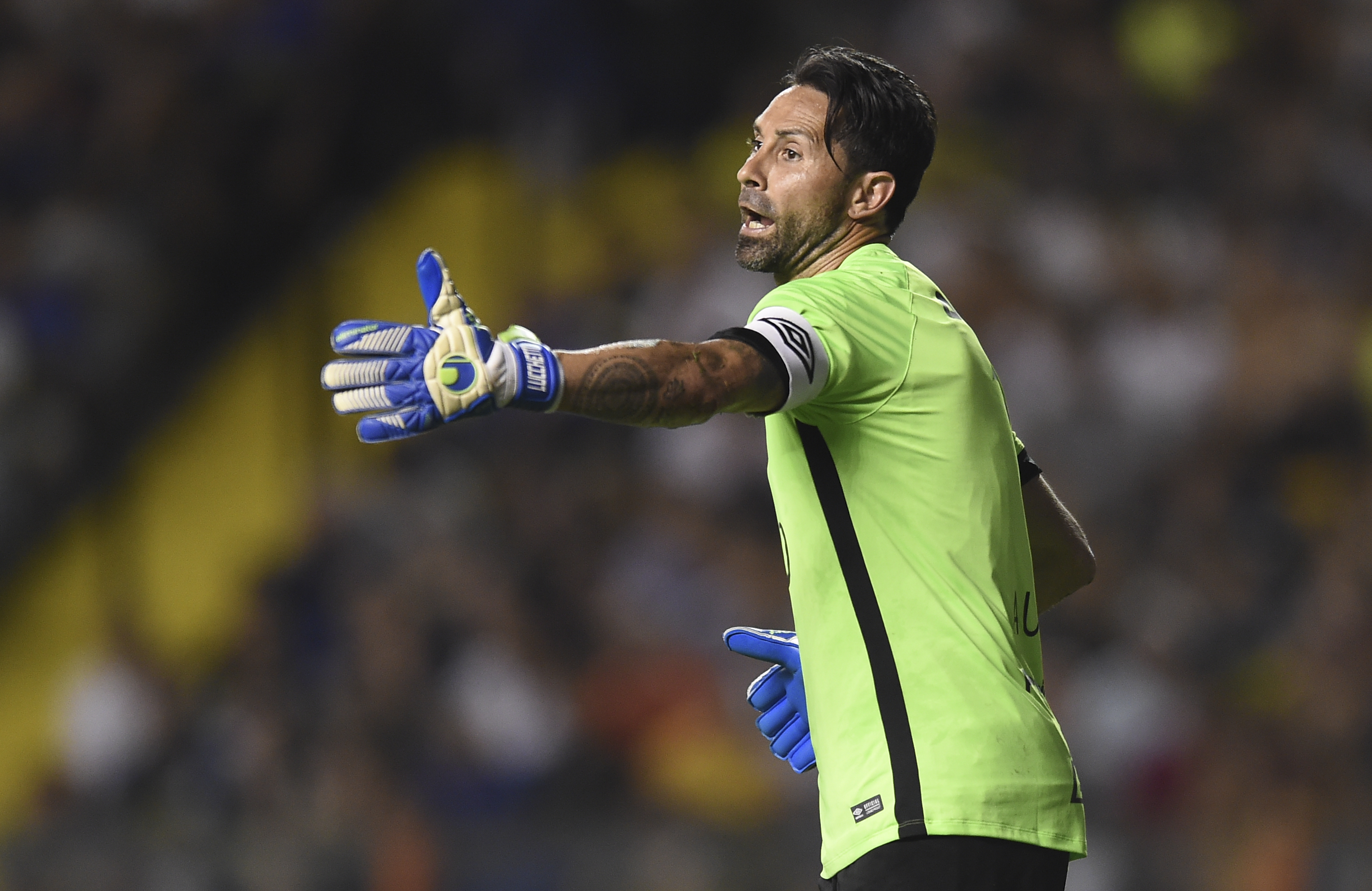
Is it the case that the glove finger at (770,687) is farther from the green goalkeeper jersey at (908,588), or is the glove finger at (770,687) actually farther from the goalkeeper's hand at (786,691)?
the green goalkeeper jersey at (908,588)

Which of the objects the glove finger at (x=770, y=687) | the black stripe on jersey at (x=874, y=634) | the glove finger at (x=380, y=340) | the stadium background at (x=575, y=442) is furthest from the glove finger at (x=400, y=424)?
the stadium background at (x=575, y=442)

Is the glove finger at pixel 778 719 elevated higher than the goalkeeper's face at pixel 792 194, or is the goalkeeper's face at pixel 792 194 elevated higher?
the goalkeeper's face at pixel 792 194

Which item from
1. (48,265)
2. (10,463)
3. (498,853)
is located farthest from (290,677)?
(48,265)

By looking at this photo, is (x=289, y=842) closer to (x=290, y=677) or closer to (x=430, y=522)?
(x=290, y=677)

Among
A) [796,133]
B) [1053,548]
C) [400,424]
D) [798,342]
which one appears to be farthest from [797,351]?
[1053,548]

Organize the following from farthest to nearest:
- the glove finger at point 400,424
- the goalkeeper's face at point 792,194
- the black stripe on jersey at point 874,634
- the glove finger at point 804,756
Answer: the glove finger at point 804,756 → the goalkeeper's face at point 792,194 → the black stripe on jersey at point 874,634 → the glove finger at point 400,424

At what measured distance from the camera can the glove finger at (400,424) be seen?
7.89 ft

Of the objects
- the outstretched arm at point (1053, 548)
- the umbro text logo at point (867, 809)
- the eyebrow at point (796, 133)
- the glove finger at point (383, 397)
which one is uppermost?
the eyebrow at point (796, 133)

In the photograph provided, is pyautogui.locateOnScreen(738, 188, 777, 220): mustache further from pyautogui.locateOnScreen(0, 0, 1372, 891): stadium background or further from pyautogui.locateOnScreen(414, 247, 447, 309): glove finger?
pyautogui.locateOnScreen(0, 0, 1372, 891): stadium background

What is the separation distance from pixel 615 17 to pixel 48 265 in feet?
12.1

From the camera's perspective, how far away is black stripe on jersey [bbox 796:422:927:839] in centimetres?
279

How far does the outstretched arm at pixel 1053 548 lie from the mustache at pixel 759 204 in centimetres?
90

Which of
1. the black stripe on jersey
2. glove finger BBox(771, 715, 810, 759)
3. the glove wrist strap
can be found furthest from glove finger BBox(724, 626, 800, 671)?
the glove wrist strap

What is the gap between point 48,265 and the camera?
867 cm
